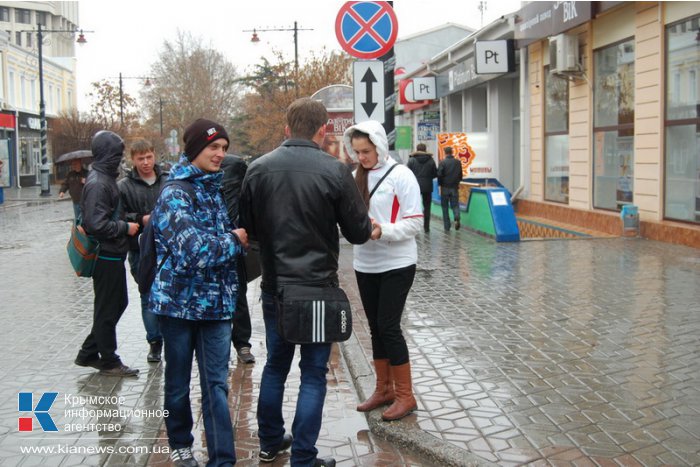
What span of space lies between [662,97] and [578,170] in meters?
3.67

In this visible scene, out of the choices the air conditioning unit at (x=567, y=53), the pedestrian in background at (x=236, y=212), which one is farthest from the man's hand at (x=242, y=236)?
the air conditioning unit at (x=567, y=53)

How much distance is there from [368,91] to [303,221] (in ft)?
17.9

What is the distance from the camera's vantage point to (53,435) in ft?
15.6

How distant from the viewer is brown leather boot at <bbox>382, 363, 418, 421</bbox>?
15.9 ft

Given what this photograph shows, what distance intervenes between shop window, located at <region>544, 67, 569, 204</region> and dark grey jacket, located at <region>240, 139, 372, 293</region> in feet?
46.1

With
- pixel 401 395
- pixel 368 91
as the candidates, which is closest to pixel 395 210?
pixel 401 395

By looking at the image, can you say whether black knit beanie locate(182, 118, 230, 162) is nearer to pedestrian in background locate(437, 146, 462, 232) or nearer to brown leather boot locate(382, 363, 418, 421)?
brown leather boot locate(382, 363, 418, 421)

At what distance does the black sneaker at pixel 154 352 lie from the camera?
21.0 feet

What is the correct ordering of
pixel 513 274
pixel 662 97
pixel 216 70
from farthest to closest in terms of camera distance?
pixel 216 70, pixel 662 97, pixel 513 274

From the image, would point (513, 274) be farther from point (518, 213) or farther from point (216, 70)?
point (216, 70)

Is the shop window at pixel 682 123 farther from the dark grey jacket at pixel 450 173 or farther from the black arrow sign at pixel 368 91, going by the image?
the black arrow sign at pixel 368 91

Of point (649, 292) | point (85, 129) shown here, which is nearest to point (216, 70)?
point (85, 129)

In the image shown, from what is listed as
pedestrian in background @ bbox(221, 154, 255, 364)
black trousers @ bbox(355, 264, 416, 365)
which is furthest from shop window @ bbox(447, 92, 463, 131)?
black trousers @ bbox(355, 264, 416, 365)

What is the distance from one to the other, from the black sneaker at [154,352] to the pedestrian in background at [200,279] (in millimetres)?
2355
